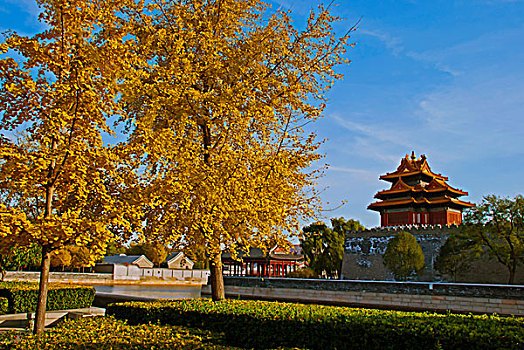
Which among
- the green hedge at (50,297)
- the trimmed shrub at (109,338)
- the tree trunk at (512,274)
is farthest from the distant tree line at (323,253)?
the trimmed shrub at (109,338)

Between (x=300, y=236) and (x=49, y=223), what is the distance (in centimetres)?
592

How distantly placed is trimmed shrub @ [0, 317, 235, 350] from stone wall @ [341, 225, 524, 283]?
26202mm

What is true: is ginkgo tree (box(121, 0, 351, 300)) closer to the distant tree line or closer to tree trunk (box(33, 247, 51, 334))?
tree trunk (box(33, 247, 51, 334))

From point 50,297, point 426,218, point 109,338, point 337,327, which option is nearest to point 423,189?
point 426,218

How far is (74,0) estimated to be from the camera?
7.46m

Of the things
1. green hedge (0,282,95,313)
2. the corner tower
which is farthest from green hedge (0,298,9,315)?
the corner tower

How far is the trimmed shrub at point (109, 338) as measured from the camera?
6.46 metres

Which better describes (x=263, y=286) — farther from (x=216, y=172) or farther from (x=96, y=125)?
(x=96, y=125)

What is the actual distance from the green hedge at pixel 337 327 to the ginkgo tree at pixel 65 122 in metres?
2.91

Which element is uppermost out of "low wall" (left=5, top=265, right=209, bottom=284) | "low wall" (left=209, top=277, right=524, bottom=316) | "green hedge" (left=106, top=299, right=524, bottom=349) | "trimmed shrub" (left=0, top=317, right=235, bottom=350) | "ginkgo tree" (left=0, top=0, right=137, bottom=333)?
"ginkgo tree" (left=0, top=0, right=137, bottom=333)

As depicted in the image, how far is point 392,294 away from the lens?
72.4 ft

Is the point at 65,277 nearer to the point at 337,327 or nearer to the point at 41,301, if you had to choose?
the point at 41,301

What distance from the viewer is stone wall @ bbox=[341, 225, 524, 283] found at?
28.6 metres

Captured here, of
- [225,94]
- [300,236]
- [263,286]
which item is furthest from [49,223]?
[263,286]
